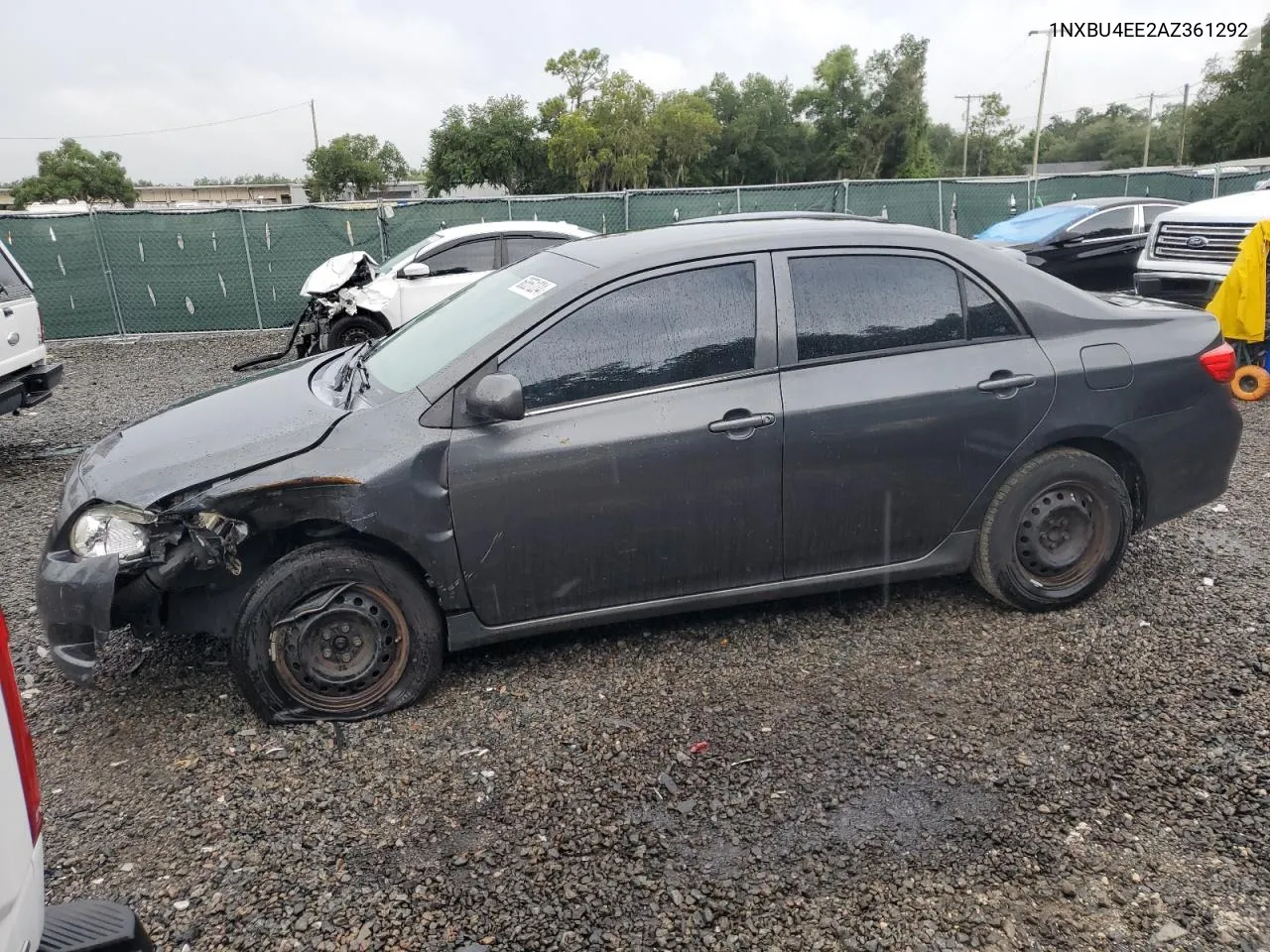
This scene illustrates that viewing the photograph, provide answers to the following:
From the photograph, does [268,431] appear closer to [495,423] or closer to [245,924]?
[495,423]

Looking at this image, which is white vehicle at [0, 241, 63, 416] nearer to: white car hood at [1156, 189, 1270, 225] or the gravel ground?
the gravel ground

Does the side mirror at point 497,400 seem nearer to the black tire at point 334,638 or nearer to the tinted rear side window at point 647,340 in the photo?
the tinted rear side window at point 647,340

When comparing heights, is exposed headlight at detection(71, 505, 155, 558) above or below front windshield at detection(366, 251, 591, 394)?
below

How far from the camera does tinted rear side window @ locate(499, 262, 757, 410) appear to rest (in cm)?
341

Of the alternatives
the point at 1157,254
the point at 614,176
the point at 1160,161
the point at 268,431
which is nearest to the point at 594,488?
the point at 268,431

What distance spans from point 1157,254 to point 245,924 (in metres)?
10.1

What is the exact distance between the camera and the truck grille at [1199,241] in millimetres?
8547

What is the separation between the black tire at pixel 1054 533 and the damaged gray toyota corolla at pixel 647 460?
13 mm

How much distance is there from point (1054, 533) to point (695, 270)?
6.45ft

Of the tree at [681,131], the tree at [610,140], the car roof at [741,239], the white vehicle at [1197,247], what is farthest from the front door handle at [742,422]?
the tree at [681,131]

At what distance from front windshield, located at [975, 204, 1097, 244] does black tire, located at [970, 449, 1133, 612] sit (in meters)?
10.2

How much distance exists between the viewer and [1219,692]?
3387 millimetres

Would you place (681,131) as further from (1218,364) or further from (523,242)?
(1218,364)

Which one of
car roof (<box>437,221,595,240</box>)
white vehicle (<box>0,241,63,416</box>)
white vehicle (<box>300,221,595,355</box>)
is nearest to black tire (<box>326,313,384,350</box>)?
white vehicle (<box>300,221,595,355</box>)
